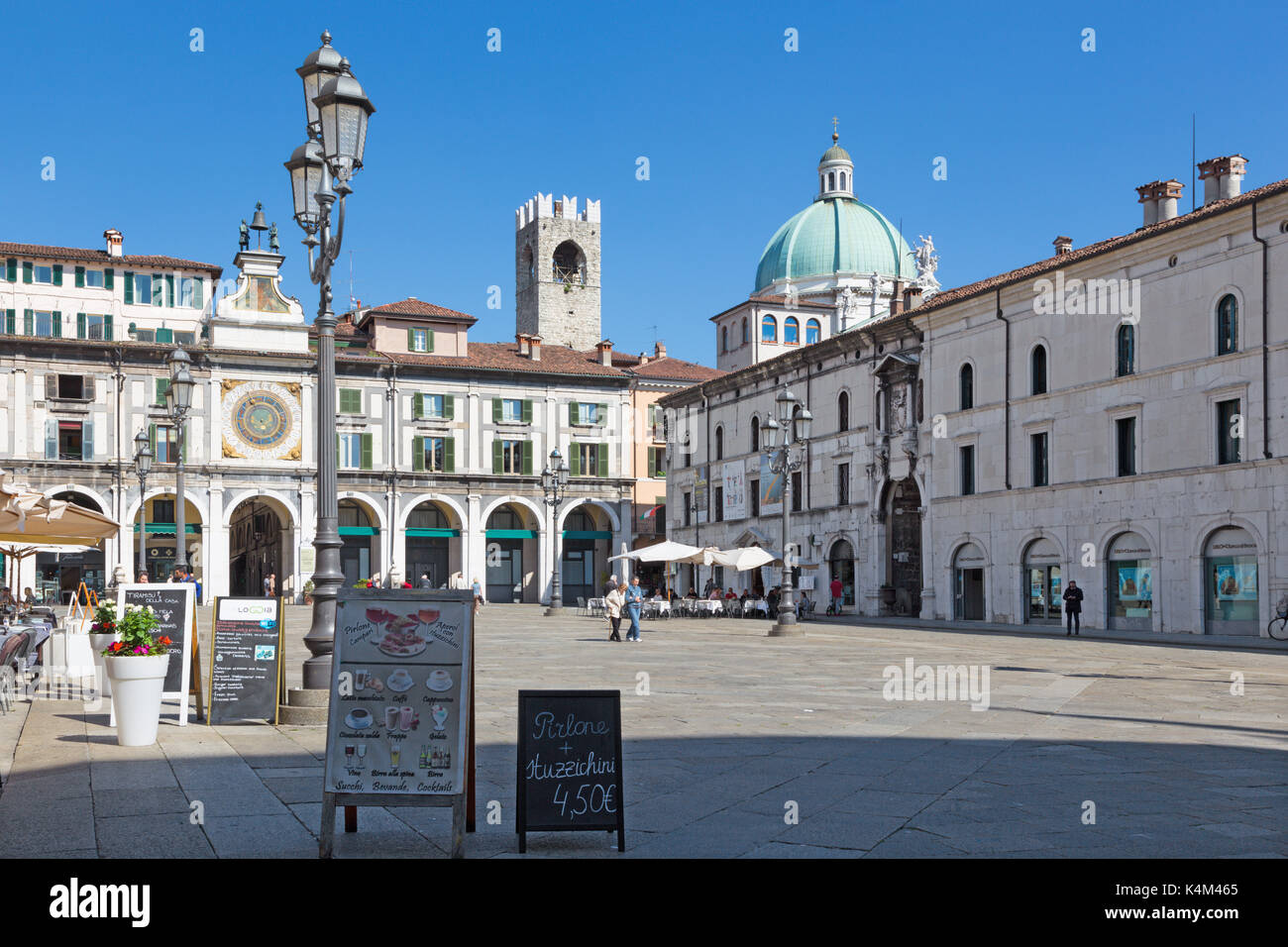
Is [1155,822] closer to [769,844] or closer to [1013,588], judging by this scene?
[769,844]

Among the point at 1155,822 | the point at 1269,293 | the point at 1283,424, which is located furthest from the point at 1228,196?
the point at 1155,822

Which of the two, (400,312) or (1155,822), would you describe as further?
(400,312)

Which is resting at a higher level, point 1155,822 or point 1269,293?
point 1269,293

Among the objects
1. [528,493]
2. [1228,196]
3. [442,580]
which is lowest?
[442,580]

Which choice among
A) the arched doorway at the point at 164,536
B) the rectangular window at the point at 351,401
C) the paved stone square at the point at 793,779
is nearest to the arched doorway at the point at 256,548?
the arched doorway at the point at 164,536

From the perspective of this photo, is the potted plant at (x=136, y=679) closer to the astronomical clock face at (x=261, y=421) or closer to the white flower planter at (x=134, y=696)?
the white flower planter at (x=134, y=696)

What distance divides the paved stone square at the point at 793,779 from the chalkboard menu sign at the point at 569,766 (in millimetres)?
231

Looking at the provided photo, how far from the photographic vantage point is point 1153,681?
57.9ft

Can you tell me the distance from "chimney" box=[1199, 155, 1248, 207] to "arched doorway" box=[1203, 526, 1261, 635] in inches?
410

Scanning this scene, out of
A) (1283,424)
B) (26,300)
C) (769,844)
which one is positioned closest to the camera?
(769,844)

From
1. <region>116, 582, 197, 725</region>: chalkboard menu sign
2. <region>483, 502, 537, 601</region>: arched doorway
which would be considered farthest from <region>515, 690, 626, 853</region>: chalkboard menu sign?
<region>483, 502, 537, 601</region>: arched doorway

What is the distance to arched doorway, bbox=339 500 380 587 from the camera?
62.2m

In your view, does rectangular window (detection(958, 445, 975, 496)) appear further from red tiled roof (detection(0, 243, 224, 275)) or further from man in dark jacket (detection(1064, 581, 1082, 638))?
red tiled roof (detection(0, 243, 224, 275))
